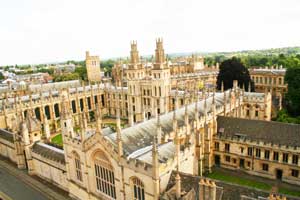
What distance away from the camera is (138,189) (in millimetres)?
18406

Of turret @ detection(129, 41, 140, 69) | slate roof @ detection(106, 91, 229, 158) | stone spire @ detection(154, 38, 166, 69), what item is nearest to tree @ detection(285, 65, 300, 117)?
stone spire @ detection(154, 38, 166, 69)

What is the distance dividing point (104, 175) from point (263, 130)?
19.0 m

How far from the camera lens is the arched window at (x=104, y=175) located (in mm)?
20109

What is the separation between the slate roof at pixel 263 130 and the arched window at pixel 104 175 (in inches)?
639

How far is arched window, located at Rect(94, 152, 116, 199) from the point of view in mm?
20109

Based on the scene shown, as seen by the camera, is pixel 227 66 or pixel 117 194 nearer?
pixel 117 194

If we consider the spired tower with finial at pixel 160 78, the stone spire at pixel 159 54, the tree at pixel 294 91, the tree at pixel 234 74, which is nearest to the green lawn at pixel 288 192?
the tree at pixel 294 91

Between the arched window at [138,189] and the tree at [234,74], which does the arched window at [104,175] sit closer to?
the arched window at [138,189]

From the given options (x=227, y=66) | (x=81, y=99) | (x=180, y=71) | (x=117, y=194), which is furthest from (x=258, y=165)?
(x=180, y=71)

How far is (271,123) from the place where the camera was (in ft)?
95.1

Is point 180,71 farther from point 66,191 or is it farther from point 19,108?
point 66,191

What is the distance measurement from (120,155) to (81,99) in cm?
4084

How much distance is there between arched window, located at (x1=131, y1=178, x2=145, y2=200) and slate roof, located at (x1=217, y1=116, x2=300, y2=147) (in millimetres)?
15864

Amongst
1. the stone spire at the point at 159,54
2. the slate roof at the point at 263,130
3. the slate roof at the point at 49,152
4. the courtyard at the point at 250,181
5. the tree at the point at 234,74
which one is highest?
the stone spire at the point at 159,54
